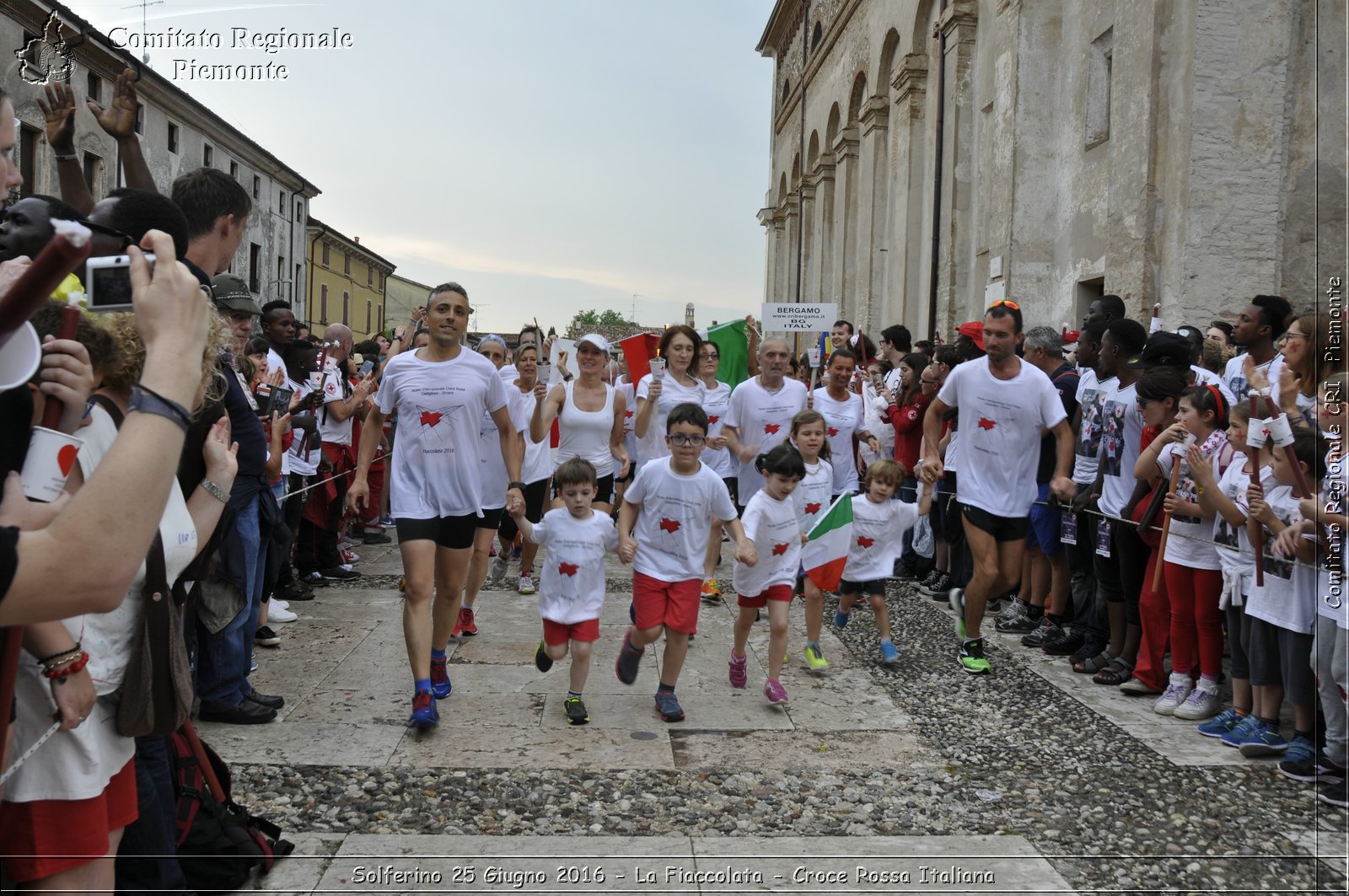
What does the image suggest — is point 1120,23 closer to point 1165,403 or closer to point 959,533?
point 959,533

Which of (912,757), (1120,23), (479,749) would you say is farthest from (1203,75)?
(479,749)

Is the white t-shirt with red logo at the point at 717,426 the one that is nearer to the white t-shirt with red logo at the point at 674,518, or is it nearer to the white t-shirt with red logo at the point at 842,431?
the white t-shirt with red logo at the point at 842,431

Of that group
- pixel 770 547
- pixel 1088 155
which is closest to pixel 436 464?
pixel 770 547

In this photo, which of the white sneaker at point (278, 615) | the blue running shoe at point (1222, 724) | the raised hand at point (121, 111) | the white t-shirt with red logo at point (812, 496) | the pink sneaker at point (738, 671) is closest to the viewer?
the raised hand at point (121, 111)

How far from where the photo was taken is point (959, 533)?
9.63m

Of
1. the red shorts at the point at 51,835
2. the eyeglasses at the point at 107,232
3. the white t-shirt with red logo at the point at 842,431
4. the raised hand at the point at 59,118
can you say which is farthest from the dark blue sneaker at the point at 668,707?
the eyeglasses at the point at 107,232

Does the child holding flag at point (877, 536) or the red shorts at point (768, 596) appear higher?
the child holding flag at point (877, 536)

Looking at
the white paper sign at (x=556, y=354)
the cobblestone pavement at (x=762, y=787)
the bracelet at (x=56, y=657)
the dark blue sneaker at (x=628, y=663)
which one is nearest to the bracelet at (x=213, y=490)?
the bracelet at (x=56, y=657)

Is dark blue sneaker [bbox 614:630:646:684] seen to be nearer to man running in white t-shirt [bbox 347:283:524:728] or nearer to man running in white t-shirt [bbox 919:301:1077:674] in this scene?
man running in white t-shirt [bbox 347:283:524:728]

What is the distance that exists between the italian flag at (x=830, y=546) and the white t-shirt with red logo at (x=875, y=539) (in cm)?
18

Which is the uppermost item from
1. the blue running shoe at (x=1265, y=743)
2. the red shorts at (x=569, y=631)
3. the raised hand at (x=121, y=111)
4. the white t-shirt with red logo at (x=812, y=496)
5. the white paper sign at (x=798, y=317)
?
the white paper sign at (x=798, y=317)

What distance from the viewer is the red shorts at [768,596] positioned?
6.47 meters

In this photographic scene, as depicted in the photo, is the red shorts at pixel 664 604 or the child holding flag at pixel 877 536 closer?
the red shorts at pixel 664 604

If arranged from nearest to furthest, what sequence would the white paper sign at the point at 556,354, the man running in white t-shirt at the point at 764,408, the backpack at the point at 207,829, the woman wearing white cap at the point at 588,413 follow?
the backpack at the point at 207,829 < the woman wearing white cap at the point at 588,413 < the man running in white t-shirt at the point at 764,408 < the white paper sign at the point at 556,354
